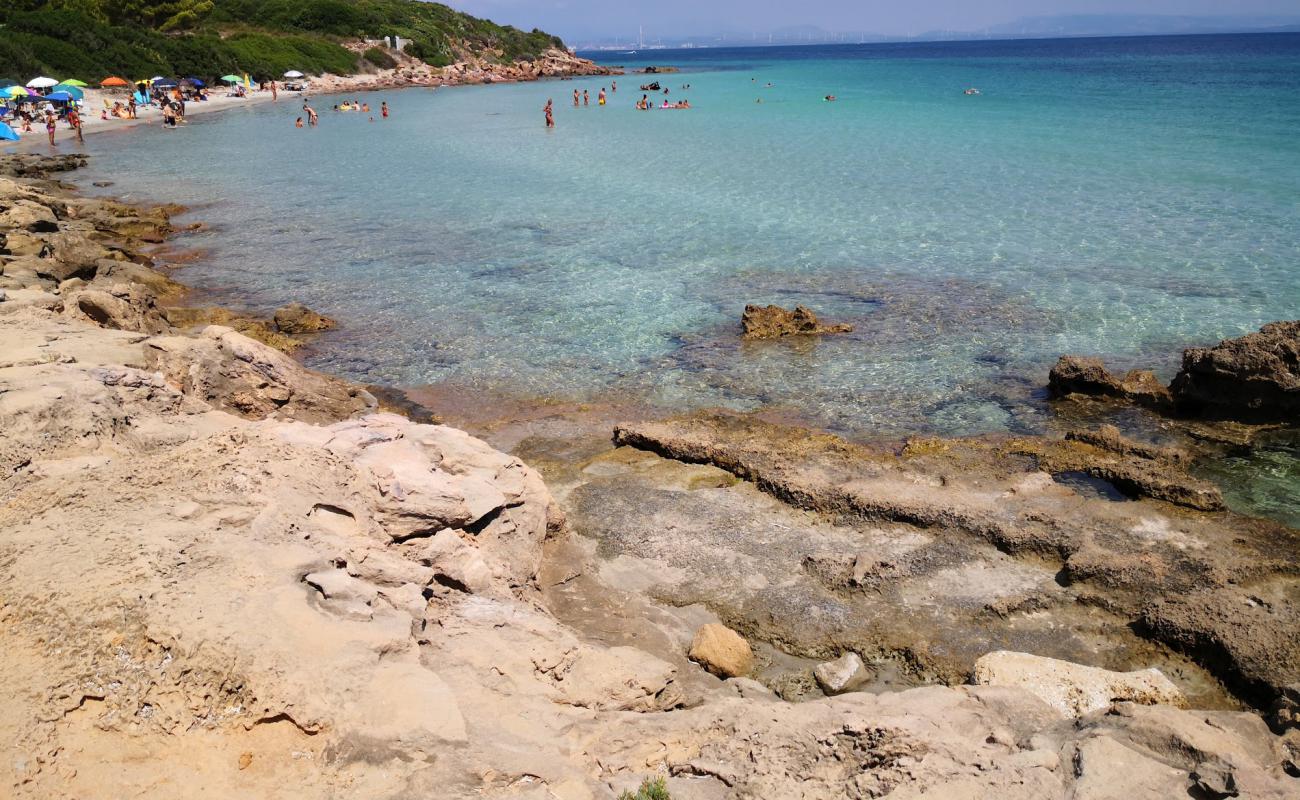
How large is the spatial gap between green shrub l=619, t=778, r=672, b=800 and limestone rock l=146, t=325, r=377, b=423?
7.12 meters

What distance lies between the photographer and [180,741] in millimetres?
4137

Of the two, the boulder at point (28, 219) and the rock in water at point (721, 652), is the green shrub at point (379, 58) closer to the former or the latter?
the boulder at point (28, 219)

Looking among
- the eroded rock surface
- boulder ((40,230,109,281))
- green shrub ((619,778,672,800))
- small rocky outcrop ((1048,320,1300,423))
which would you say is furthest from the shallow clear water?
green shrub ((619,778,672,800))

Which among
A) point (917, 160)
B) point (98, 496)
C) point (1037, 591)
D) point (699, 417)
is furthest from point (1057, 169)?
point (98, 496)

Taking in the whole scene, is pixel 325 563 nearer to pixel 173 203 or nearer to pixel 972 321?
pixel 972 321

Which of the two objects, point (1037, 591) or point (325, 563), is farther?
point (1037, 591)

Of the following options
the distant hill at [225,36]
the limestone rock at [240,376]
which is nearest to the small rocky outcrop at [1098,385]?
the limestone rock at [240,376]

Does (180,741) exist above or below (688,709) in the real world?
above

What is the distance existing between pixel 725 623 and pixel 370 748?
11.8 feet

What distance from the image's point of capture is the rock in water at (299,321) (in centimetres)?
1525

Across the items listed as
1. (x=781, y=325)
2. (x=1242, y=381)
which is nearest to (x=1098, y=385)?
(x=1242, y=381)

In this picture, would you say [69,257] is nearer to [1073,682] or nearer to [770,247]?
[770,247]

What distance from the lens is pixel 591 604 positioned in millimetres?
7410

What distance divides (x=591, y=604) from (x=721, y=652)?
134cm
